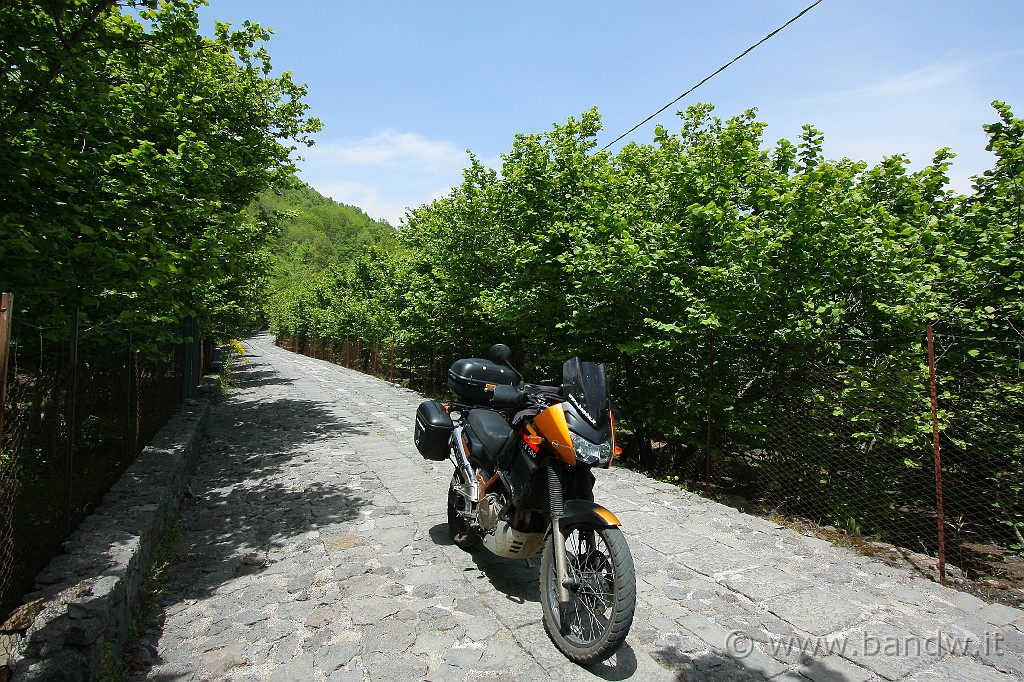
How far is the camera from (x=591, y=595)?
9.28ft

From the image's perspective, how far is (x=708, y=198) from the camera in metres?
7.34

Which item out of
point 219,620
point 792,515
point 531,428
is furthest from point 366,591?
point 792,515

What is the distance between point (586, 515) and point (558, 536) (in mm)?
184

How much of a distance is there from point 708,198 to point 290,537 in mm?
6219

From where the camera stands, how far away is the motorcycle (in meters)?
2.66

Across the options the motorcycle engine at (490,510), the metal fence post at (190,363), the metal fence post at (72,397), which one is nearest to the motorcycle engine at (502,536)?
the motorcycle engine at (490,510)

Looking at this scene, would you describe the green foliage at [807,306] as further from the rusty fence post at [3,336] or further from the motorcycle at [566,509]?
the rusty fence post at [3,336]

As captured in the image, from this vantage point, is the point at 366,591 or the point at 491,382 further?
the point at 491,382

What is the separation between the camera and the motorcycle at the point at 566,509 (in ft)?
8.71

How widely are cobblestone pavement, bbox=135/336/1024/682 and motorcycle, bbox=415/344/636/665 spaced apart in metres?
0.24

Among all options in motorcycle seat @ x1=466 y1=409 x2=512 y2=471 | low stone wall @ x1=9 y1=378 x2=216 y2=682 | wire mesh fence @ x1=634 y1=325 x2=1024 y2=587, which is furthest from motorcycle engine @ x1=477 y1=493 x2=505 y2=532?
wire mesh fence @ x1=634 y1=325 x2=1024 y2=587

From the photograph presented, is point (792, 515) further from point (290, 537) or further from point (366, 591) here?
point (290, 537)

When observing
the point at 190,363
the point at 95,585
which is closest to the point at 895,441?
the point at 95,585

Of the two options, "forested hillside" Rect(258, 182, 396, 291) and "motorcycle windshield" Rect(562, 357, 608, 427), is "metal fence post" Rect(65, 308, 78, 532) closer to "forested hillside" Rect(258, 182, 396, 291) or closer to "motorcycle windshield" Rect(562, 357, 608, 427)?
"motorcycle windshield" Rect(562, 357, 608, 427)
